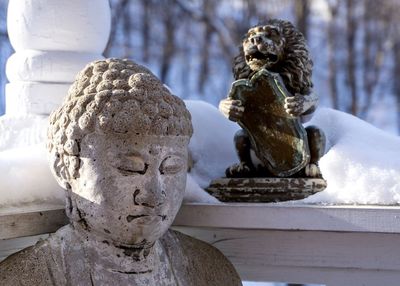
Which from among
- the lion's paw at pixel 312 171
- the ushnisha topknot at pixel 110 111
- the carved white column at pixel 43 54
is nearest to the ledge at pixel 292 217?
the lion's paw at pixel 312 171

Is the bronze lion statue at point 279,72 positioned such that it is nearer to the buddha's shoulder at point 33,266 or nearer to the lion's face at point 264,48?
the lion's face at point 264,48

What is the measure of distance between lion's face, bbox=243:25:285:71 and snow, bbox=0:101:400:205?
0.78ft

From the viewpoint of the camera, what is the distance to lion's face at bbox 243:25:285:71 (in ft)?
5.43

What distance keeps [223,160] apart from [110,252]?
53cm

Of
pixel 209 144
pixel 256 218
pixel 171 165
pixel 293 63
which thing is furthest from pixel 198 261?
pixel 293 63

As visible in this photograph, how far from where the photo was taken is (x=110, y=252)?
1.41m

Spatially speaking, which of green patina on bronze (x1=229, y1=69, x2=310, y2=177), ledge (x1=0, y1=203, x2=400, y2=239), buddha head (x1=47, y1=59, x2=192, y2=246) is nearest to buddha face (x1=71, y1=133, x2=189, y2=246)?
buddha head (x1=47, y1=59, x2=192, y2=246)

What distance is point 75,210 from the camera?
4.60ft

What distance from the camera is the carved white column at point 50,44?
1.87 m

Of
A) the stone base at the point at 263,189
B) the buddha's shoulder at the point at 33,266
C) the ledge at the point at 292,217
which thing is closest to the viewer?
the buddha's shoulder at the point at 33,266

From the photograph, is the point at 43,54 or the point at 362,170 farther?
the point at 43,54

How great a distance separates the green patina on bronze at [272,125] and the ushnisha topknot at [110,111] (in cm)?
25

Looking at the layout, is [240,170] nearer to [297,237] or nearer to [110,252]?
[297,237]

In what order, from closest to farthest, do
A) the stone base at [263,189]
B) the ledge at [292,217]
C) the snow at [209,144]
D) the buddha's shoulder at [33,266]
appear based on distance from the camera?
the buddha's shoulder at [33,266] → the ledge at [292,217] → the stone base at [263,189] → the snow at [209,144]
